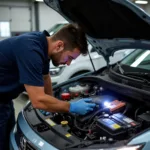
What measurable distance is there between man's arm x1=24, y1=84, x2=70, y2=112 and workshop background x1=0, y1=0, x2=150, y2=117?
393 inches

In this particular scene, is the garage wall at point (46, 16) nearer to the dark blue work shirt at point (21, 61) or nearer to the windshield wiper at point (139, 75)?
the windshield wiper at point (139, 75)

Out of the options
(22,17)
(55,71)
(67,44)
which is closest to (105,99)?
(67,44)

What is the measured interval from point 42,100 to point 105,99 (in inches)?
23.9

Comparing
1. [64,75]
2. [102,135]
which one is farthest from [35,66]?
[64,75]

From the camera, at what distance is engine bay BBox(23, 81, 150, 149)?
5.24ft

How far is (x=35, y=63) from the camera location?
1727 mm

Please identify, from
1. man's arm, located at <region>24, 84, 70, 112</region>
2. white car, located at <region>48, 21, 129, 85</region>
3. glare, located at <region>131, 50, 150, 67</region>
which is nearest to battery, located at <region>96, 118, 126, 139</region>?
man's arm, located at <region>24, 84, 70, 112</region>

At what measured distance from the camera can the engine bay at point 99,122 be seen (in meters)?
1.60

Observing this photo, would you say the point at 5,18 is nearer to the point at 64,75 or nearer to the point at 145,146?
the point at 64,75

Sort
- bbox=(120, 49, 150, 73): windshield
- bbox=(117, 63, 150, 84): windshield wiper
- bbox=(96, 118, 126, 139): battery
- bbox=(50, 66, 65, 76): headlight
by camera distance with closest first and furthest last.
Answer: bbox=(96, 118, 126, 139): battery
bbox=(117, 63, 150, 84): windshield wiper
bbox=(120, 49, 150, 73): windshield
bbox=(50, 66, 65, 76): headlight

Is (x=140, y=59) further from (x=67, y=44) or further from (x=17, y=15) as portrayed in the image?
(x=17, y=15)

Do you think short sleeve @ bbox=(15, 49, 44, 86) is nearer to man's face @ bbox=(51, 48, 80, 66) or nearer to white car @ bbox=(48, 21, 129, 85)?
man's face @ bbox=(51, 48, 80, 66)

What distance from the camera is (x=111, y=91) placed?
7.26 feet

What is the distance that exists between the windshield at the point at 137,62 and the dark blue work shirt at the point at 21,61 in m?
0.87
